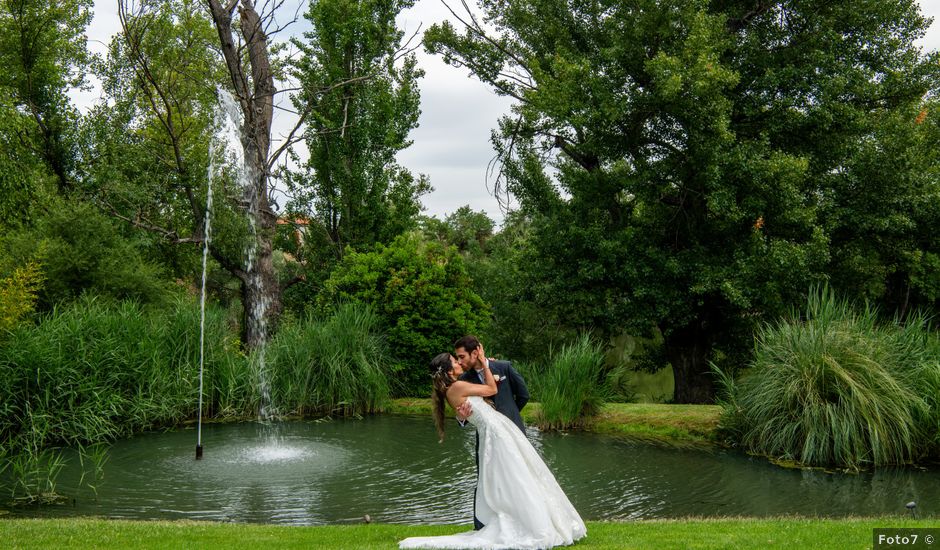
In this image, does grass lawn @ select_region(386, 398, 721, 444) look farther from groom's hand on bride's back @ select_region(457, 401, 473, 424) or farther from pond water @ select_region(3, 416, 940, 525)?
groom's hand on bride's back @ select_region(457, 401, 473, 424)

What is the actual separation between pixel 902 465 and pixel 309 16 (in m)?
17.7

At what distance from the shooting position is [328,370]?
15.4 metres

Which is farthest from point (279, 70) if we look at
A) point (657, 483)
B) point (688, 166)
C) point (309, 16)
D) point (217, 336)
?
point (657, 483)

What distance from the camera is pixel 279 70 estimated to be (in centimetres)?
2925

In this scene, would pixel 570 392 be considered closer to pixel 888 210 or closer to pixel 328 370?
pixel 328 370

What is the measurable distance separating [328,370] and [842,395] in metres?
9.16

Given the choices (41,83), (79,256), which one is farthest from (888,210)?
(41,83)

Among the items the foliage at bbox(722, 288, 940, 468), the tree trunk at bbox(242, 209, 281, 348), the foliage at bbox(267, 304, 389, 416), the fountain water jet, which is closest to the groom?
the foliage at bbox(722, 288, 940, 468)

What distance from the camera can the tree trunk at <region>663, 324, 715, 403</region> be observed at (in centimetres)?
1720

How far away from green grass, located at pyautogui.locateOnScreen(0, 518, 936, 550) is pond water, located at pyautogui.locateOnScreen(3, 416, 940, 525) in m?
1.10

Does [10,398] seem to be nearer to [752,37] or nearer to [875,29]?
[752,37]

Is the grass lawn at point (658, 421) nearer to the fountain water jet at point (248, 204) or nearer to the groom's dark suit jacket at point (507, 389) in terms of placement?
the groom's dark suit jacket at point (507, 389)

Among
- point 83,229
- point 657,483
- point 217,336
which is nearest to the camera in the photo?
point 657,483

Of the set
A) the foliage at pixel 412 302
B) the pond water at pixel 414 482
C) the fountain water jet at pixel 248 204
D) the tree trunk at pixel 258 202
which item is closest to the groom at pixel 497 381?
the pond water at pixel 414 482
